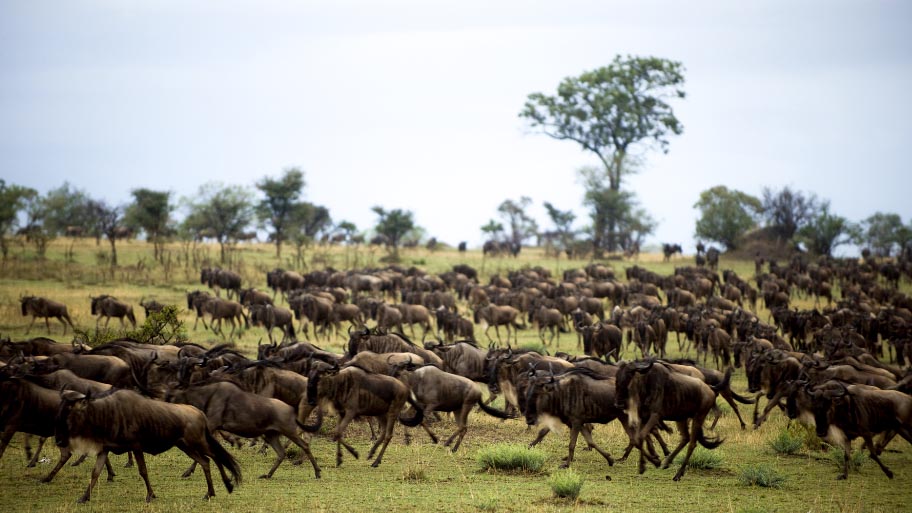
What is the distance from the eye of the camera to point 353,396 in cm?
1227

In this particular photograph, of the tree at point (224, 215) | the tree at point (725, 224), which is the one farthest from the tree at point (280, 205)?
the tree at point (725, 224)

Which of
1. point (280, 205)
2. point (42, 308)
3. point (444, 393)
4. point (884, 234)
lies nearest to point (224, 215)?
point (280, 205)

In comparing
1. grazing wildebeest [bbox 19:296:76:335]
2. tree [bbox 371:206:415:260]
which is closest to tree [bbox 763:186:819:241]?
tree [bbox 371:206:415:260]

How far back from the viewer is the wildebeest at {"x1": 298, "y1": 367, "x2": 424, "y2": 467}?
39.9ft

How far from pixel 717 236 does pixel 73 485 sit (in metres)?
58.6

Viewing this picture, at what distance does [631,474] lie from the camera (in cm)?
1220

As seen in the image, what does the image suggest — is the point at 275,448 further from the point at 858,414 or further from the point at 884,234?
the point at 884,234

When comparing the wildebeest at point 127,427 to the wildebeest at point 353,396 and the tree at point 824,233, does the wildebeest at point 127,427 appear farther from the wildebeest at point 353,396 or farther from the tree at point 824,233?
the tree at point 824,233

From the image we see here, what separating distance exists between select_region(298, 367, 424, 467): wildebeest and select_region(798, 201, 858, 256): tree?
174ft

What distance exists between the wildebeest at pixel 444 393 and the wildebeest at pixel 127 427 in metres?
4.02

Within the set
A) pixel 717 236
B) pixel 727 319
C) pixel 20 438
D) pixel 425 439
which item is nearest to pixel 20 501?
pixel 20 438

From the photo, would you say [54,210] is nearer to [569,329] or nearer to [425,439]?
[569,329]

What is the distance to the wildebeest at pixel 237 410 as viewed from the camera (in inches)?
431

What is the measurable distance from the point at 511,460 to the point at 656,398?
218cm
